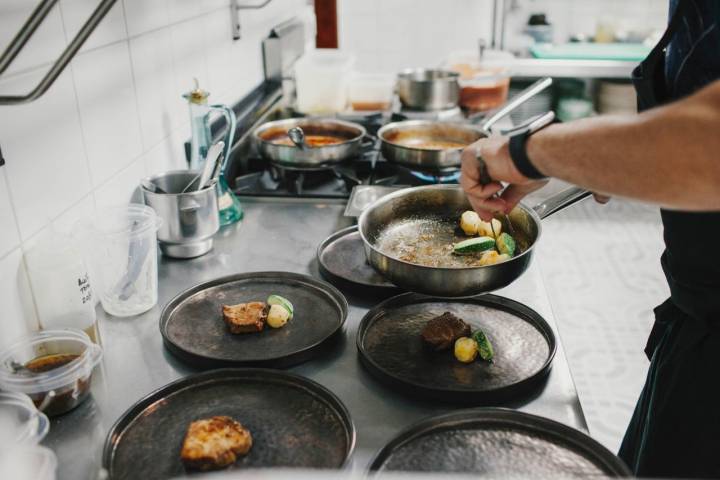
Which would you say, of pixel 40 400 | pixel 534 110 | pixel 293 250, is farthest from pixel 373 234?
pixel 534 110

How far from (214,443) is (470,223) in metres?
0.78

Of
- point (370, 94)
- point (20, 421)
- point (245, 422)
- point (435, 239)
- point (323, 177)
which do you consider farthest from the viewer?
point (370, 94)

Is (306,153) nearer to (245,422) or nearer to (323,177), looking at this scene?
(323,177)

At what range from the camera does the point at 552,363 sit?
47.2 inches

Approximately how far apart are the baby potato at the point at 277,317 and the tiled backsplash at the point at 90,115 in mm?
443

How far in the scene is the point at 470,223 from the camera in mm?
1492

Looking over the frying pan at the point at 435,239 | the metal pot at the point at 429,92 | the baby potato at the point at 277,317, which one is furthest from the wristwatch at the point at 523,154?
the metal pot at the point at 429,92

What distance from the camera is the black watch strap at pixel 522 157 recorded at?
1.02 metres

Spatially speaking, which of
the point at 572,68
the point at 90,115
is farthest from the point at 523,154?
the point at 572,68

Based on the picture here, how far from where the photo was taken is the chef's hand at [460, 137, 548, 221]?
3.55 feet

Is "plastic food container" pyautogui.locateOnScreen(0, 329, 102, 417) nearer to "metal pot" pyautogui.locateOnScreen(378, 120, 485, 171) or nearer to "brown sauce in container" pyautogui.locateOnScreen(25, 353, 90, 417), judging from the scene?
"brown sauce in container" pyautogui.locateOnScreen(25, 353, 90, 417)

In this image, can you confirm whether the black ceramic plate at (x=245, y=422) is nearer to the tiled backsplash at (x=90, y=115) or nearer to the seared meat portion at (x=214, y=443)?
the seared meat portion at (x=214, y=443)

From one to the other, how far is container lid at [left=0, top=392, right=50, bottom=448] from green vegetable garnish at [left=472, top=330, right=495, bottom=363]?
713 mm

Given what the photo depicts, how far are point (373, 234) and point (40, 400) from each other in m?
0.75
